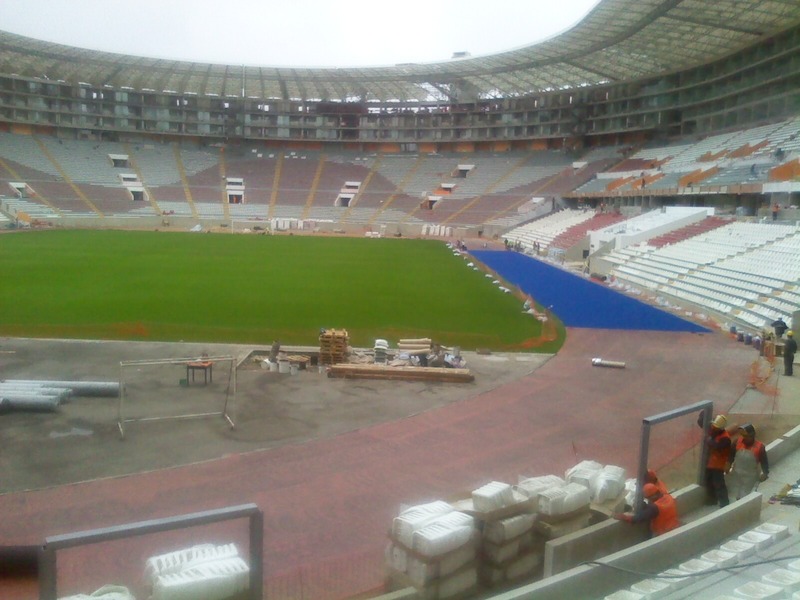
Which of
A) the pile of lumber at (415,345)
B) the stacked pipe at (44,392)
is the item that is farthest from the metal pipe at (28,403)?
the pile of lumber at (415,345)

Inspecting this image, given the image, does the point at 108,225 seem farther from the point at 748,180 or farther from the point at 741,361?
the point at 741,361

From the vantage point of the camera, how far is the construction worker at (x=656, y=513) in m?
6.00

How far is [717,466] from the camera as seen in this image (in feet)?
23.2

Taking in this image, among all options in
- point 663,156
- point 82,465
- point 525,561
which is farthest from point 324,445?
point 663,156

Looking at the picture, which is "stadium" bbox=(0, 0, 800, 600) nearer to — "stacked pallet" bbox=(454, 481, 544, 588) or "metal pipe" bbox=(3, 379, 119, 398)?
"stacked pallet" bbox=(454, 481, 544, 588)

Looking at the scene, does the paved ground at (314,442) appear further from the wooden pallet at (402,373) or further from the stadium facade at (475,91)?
the stadium facade at (475,91)

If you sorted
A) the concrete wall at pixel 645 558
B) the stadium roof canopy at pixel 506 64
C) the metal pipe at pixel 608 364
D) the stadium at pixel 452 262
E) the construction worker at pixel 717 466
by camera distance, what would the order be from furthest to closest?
the stadium roof canopy at pixel 506 64
the metal pipe at pixel 608 364
the construction worker at pixel 717 466
the stadium at pixel 452 262
the concrete wall at pixel 645 558

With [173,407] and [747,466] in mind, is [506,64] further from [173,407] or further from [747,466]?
[747,466]

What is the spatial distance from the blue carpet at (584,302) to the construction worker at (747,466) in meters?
13.4

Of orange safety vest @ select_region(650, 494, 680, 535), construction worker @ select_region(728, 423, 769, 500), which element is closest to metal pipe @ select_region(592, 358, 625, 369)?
construction worker @ select_region(728, 423, 769, 500)

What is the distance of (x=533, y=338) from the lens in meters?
18.7

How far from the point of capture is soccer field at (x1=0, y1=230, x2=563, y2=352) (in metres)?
18.1

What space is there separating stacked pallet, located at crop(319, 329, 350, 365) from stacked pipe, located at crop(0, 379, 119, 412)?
4.23 m

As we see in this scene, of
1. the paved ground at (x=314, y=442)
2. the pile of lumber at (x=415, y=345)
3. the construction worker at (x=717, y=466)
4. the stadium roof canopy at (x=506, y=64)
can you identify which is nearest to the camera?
the construction worker at (x=717, y=466)
